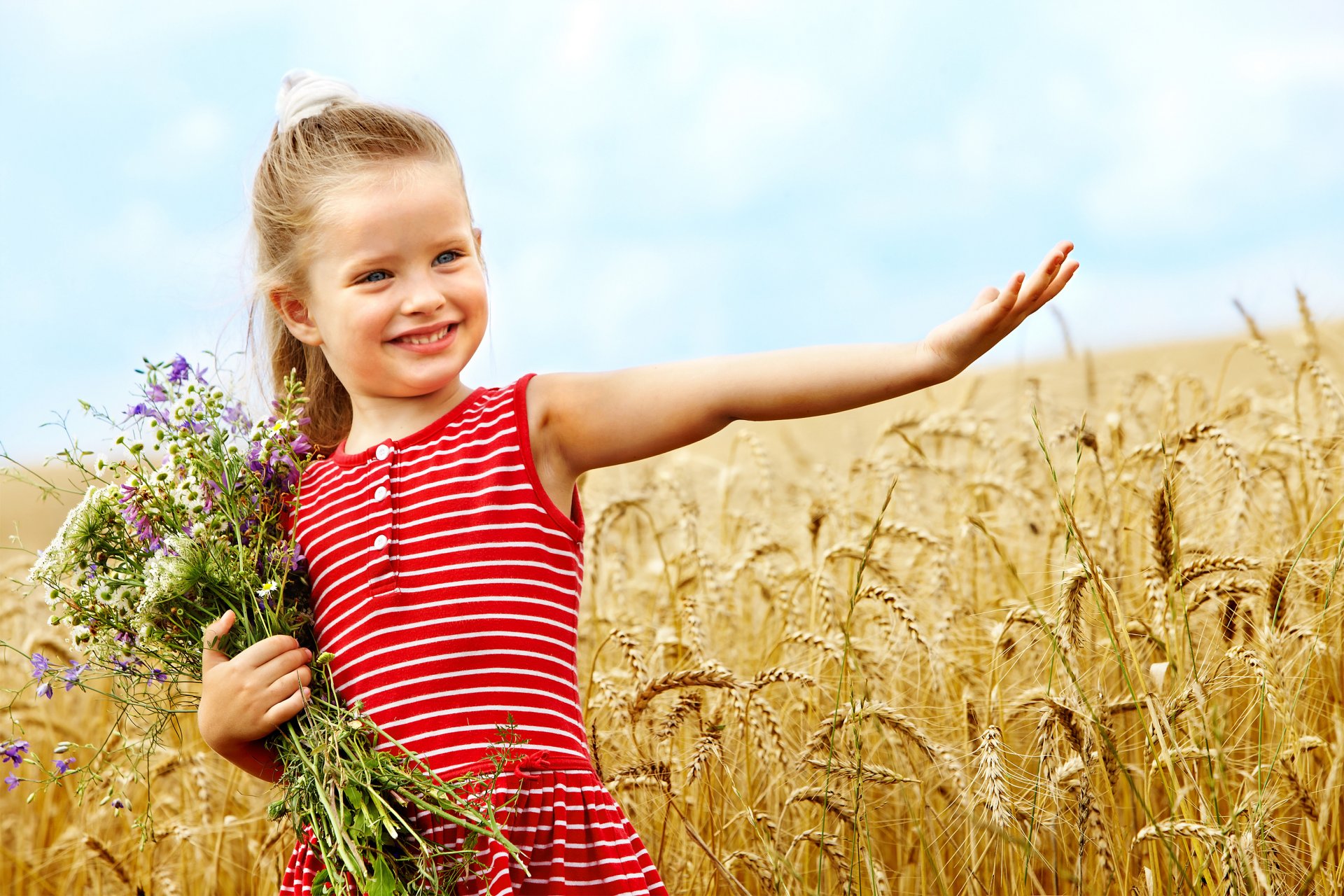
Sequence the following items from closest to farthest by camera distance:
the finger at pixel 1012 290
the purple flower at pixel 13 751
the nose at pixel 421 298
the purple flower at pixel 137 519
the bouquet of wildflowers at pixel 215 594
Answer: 1. the finger at pixel 1012 290
2. the bouquet of wildflowers at pixel 215 594
3. the nose at pixel 421 298
4. the purple flower at pixel 137 519
5. the purple flower at pixel 13 751

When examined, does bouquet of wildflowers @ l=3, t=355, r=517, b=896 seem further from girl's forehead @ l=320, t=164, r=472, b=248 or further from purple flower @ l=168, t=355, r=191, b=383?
girl's forehead @ l=320, t=164, r=472, b=248

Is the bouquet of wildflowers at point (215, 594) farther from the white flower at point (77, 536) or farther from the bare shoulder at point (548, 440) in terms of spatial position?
the bare shoulder at point (548, 440)

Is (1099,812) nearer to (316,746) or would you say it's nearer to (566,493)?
(566,493)

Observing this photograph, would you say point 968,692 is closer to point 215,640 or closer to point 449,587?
point 449,587

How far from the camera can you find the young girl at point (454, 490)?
1.64 m

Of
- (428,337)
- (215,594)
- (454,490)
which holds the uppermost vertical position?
(428,337)

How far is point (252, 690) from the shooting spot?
1.67 metres

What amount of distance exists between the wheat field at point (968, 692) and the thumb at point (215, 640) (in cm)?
53

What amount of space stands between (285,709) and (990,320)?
1.13 metres

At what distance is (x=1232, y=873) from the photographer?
168 cm

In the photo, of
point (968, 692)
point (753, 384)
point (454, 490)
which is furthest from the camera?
point (968, 692)

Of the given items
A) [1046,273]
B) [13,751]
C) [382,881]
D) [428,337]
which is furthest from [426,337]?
[13,751]

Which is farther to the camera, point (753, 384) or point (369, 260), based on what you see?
point (369, 260)

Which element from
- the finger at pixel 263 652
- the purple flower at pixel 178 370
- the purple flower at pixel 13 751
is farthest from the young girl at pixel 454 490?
the purple flower at pixel 13 751
